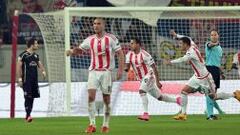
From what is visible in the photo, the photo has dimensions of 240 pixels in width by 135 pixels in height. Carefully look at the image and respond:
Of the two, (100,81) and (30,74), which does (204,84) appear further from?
(100,81)

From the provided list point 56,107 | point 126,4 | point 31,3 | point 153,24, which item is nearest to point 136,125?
point 56,107

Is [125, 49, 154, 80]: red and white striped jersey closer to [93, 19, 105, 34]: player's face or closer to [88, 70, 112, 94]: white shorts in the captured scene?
[88, 70, 112, 94]: white shorts

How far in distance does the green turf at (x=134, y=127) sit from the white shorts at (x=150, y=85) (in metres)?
1.00

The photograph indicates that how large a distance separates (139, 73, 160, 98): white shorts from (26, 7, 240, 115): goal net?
1781 mm

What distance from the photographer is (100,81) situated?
15.5m

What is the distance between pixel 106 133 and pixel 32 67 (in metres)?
5.64

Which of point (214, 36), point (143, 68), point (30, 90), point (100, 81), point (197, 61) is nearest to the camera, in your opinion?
point (100, 81)

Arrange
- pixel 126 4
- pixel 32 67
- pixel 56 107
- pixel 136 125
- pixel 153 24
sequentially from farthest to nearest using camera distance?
pixel 126 4
pixel 153 24
pixel 56 107
pixel 32 67
pixel 136 125

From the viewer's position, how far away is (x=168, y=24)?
2470 cm

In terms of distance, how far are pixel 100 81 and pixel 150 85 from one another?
490 centimetres

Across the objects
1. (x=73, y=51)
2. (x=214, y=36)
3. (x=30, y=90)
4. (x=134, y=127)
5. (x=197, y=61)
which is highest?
(x=214, y=36)

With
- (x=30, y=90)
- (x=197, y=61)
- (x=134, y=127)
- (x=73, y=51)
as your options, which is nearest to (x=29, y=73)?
(x=30, y=90)

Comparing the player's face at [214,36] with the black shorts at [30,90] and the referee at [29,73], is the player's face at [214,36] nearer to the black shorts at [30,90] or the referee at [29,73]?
the referee at [29,73]

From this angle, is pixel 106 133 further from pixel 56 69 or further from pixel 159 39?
pixel 159 39
